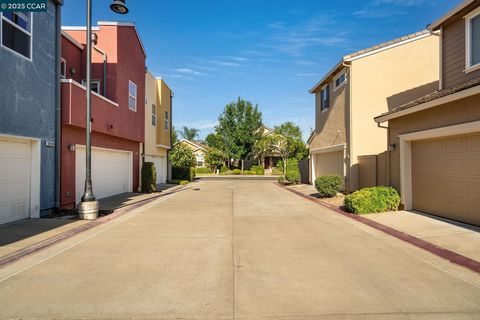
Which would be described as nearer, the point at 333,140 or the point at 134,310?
the point at 134,310

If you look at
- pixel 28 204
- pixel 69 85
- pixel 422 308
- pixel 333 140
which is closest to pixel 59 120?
pixel 69 85

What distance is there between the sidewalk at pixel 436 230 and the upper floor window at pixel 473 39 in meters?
4.90

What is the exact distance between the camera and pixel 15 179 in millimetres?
9516

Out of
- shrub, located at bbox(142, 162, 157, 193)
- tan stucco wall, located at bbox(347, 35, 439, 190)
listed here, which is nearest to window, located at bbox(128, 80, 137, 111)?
shrub, located at bbox(142, 162, 157, 193)

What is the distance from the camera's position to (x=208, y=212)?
1228 centimetres

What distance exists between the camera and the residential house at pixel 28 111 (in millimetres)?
8953

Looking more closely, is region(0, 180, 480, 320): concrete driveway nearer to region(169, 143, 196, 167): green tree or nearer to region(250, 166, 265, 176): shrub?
region(169, 143, 196, 167): green tree

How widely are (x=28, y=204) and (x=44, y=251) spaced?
399cm

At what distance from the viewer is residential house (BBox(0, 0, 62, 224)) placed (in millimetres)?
8953

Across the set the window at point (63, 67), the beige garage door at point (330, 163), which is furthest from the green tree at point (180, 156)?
the window at point (63, 67)

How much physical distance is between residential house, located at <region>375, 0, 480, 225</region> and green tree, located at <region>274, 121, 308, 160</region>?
32907 millimetres

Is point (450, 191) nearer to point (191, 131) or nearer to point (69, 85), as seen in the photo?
point (69, 85)

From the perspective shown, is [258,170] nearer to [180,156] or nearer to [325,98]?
[180,156]

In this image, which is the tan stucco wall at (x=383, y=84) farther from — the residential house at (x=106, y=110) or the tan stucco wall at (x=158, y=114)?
the tan stucco wall at (x=158, y=114)
